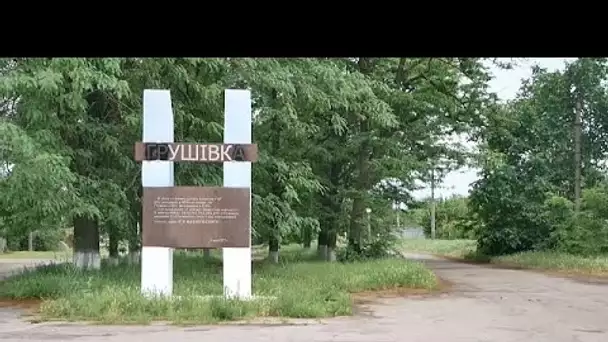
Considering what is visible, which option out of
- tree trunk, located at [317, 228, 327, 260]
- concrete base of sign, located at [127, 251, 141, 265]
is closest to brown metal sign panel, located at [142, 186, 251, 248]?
concrete base of sign, located at [127, 251, 141, 265]

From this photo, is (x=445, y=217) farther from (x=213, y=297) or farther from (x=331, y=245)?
(x=213, y=297)

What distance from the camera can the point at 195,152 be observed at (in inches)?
596

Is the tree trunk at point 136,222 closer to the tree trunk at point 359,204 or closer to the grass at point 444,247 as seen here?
the tree trunk at point 359,204

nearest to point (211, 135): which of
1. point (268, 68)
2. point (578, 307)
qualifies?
point (268, 68)

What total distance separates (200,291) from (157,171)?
98.6 inches

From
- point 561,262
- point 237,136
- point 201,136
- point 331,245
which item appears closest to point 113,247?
point 201,136

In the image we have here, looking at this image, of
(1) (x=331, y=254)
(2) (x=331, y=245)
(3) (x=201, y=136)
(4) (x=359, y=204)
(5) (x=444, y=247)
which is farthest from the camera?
(5) (x=444, y=247)

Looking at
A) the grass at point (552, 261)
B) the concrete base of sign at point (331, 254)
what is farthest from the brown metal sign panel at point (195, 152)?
the grass at point (552, 261)

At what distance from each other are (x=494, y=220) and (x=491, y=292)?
626 inches

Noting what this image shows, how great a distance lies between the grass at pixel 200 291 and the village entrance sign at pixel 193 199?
81 centimetres

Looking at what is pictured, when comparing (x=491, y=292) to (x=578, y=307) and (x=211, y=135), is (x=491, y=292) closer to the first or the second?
(x=578, y=307)

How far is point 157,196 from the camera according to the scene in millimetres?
15102

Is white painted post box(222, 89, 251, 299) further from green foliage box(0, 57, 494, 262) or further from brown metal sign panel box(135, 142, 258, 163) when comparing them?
green foliage box(0, 57, 494, 262)
